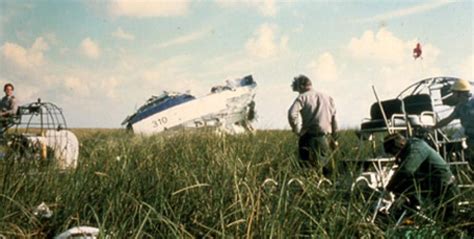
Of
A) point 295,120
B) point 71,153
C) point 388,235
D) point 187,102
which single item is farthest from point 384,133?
point 187,102

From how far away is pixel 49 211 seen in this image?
4133 millimetres

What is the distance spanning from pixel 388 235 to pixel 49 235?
199cm

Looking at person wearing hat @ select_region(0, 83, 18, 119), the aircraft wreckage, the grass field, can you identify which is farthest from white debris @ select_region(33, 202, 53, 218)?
the aircraft wreckage

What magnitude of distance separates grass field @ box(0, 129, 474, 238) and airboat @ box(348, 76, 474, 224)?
5.26ft

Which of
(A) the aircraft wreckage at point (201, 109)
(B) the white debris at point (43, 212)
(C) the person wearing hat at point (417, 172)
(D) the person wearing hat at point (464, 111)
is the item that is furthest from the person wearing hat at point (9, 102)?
(A) the aircraft wreckage at point (201, 109)

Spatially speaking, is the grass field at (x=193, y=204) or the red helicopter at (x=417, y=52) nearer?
the grass field at (x=193, y=204)

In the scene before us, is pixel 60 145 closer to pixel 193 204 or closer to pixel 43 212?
pixel 43 212

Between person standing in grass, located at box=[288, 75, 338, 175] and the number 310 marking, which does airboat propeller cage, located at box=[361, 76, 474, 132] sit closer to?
person standing in grass, located at box=[288, 75, 338, 175]

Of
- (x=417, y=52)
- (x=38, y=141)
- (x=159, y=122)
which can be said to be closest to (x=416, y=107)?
(x=417, y=52)

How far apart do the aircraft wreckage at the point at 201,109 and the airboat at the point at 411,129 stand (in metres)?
8.87

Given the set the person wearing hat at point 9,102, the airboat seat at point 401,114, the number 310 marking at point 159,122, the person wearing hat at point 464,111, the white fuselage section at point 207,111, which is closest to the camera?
the airboat seat at point 401,114

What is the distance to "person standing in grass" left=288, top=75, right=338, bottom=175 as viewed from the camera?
26.2ft

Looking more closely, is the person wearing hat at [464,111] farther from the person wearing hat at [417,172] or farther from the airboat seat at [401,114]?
the person wearing hat at [417,172]

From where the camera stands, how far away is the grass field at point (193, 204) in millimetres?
3422
